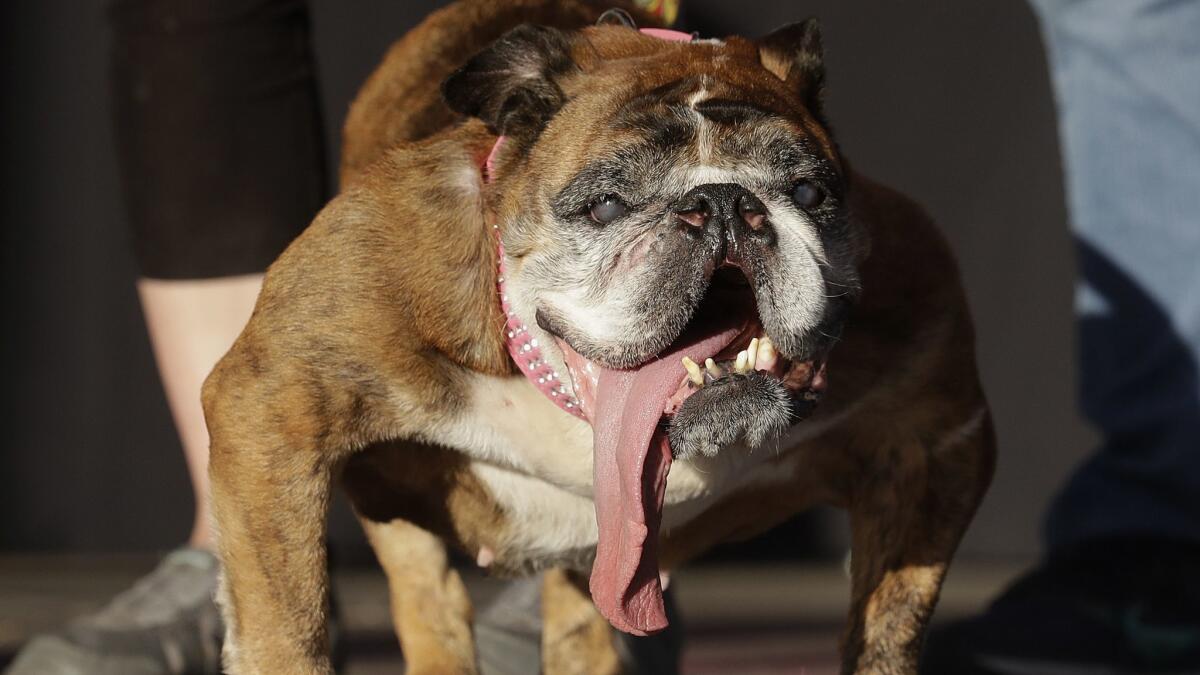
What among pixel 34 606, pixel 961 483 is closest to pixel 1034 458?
pixel 961 483

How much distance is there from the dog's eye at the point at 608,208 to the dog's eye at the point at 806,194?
26cm

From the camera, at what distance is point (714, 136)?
8.46 feet

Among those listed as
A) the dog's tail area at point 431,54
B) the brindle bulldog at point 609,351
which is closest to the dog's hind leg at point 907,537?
the brindle bulldog at point 609,351

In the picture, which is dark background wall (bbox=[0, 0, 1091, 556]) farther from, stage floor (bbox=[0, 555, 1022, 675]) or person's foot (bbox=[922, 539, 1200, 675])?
person's foot (bbox=[922, 539, 1200, 675])

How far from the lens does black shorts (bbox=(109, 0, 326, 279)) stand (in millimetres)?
3521

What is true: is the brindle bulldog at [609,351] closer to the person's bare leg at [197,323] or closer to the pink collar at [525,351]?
the pink collar at [525,351]

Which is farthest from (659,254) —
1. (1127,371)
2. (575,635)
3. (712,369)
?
(1127,371)

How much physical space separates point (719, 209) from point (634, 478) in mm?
419

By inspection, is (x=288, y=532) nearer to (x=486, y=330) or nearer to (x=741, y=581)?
(x=486, y=330)

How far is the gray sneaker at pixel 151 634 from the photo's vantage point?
11.5ft

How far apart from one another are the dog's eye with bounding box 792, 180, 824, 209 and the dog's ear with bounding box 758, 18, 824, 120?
293mm

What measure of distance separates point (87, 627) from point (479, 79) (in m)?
1.61

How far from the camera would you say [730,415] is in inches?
99.8

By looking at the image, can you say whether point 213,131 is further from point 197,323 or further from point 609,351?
point 609,351
